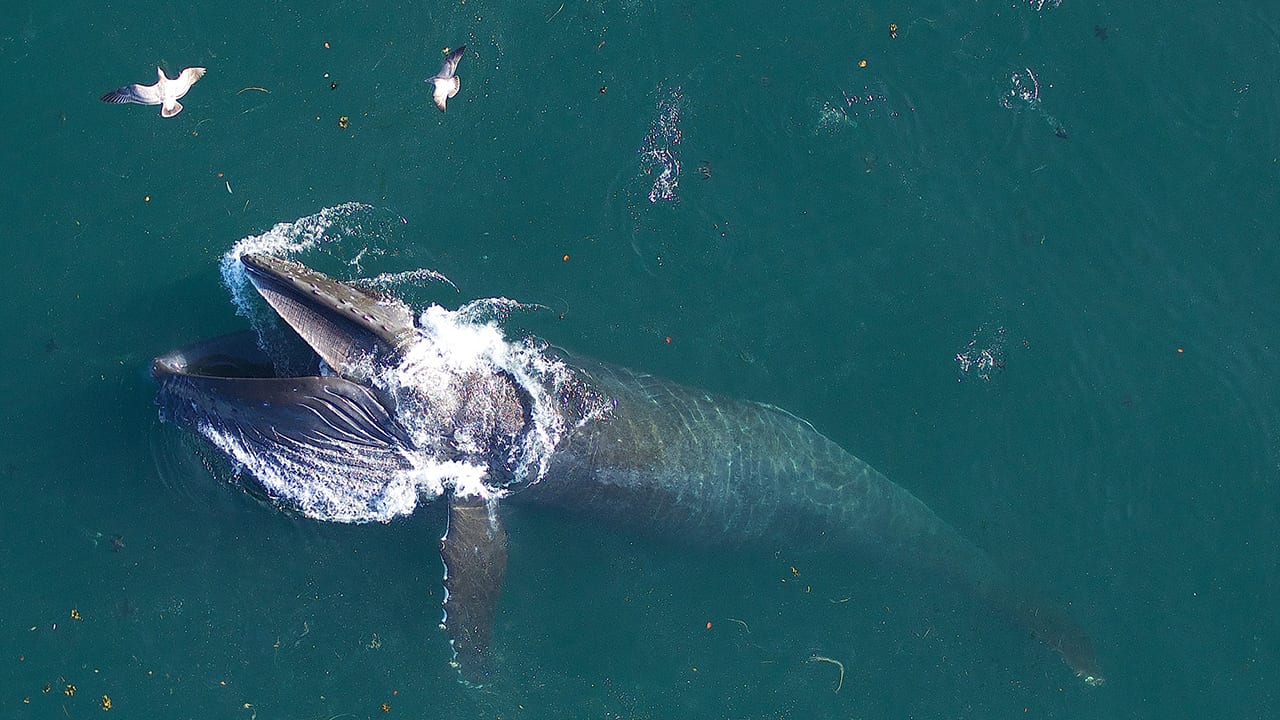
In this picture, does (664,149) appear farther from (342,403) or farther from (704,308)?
(342,403)

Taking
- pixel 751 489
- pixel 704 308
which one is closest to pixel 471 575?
pixel 751 489

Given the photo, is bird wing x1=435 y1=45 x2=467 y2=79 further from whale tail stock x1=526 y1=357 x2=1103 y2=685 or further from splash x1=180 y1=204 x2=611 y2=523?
whale tail stock x1=526 y1=357 x2=1103 y2=685

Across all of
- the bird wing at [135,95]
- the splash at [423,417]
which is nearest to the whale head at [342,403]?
the splash at [423,417]

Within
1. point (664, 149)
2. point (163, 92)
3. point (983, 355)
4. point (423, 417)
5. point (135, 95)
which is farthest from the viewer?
point (983, 355)

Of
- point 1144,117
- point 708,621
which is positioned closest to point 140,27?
point 708,621

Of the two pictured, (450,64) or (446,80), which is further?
(446,80)

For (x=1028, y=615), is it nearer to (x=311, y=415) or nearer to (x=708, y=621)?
(x=708, y=621)

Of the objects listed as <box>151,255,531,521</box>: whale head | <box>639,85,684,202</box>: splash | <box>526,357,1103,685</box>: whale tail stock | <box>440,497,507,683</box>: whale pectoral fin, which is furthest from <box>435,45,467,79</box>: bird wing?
<box>440,497,507,683</box>: whale pectoral fin
